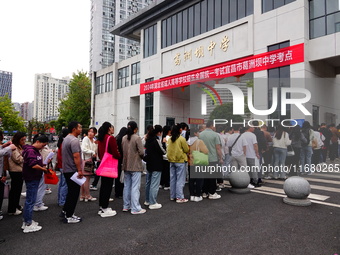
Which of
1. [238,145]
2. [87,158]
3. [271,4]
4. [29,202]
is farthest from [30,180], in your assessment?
[271,4]

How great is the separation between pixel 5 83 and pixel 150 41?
279ft

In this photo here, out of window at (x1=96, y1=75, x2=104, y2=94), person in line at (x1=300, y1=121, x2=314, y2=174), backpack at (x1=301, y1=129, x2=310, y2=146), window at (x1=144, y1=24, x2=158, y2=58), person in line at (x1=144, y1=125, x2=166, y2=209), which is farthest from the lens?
window at (x1=96, y1=75, x2=104, y2=94)

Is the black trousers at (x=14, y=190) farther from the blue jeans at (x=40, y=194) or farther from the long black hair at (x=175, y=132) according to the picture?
the long black hair at (x=175, y=132)

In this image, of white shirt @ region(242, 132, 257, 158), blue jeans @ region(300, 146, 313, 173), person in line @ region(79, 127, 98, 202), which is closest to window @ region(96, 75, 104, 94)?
person in line @ region(79, 127, 98, 202)

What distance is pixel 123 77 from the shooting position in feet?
98.3

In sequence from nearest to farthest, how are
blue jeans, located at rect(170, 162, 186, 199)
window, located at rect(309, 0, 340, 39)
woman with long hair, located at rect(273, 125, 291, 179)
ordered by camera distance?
1. blue jeans, located at rect(170, 162, 186, 199)
2. woman with long hair, located at rect(273, 125, 291, 179)
3. window, located at rect(309, 0, 340, 39)

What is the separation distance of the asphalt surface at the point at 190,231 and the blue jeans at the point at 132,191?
0.70ft

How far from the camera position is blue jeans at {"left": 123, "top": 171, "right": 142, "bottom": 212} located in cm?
498

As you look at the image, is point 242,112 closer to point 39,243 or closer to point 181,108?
point 39,243


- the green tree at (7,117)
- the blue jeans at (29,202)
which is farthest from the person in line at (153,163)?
the green tree at (7,117)

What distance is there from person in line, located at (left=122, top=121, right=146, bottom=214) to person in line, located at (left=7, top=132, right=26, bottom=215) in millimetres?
2123

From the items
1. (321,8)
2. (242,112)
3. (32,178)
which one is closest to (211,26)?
(321,8)

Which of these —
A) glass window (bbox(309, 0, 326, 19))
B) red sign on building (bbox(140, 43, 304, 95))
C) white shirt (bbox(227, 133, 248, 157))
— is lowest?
white shirt (bbox(227, 133, 248, 157))

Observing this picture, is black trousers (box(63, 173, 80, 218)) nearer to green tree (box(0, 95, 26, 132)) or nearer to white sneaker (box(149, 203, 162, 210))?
white sneaker (box(149, 203, 162, 210))
